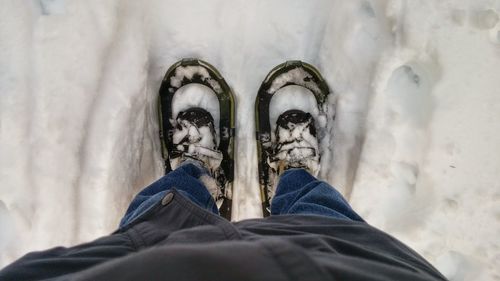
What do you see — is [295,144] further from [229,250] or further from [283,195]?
[229,250]

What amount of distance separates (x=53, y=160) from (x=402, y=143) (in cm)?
81

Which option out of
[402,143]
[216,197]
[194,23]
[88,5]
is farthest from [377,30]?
[88,5]

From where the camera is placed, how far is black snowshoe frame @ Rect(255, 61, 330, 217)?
1119 millimetres

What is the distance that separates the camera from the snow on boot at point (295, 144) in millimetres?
1087

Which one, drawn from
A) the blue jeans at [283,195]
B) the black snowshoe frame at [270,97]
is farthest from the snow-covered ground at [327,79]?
the blue jeans at [283,195]

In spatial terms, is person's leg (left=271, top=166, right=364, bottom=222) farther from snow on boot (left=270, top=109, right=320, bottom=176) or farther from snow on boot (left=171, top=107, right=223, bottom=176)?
snow on boot (left=171, top=107, right=223, bottom=176)

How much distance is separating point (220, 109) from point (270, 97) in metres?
0.14

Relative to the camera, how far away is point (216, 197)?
3.57 ft

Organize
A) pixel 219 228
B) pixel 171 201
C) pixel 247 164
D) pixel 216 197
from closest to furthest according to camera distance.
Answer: pixel 219 228
pixel 171 201
pixel 216 197
pixel 247 164

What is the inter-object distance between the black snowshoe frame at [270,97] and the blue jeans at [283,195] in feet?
0.42

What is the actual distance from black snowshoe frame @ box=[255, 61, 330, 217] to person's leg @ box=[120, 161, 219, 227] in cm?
20

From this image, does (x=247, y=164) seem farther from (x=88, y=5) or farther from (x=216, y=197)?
(x=88, y=5)

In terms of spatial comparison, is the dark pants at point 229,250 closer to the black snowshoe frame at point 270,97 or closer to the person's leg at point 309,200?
the person's leg at point 309,200

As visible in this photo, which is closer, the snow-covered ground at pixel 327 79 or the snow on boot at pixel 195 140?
the snow-covered ground at pixel 327 79
